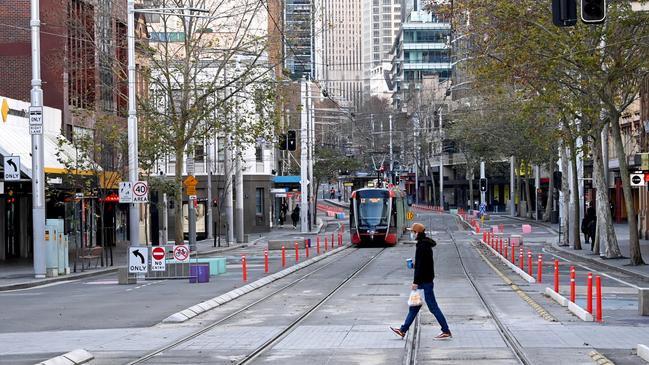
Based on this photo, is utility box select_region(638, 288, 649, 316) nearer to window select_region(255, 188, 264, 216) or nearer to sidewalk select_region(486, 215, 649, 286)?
sidewalk select_region(486, 215, 649, 286)

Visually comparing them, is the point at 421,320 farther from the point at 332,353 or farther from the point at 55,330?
the point at 55,330

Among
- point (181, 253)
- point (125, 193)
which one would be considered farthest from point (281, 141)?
point (181, 253)

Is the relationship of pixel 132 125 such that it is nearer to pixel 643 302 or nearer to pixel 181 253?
pixel 181 253

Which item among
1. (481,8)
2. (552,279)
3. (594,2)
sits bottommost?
(552,279)

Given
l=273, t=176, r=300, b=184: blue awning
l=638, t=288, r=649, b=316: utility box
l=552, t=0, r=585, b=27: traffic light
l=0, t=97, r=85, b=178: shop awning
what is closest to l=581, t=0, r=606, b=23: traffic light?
l=552, t=0, r=585, b=27: traffic light

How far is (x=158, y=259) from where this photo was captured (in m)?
31.8

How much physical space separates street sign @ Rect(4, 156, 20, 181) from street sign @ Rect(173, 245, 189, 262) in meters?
5.59

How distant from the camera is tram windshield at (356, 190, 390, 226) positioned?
5734 centimetres

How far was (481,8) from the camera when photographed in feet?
110

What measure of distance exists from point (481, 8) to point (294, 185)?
59531 millimetres

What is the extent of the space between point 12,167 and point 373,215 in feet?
90.9

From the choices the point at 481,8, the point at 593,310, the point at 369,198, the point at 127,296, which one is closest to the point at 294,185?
the point at 369,198

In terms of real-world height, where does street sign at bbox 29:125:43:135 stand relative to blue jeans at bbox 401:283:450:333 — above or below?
above

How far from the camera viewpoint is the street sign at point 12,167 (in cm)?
3297
